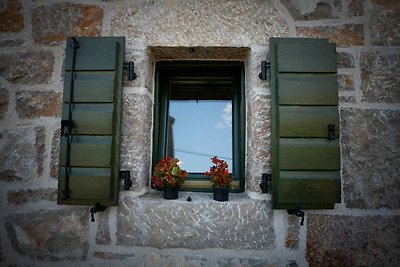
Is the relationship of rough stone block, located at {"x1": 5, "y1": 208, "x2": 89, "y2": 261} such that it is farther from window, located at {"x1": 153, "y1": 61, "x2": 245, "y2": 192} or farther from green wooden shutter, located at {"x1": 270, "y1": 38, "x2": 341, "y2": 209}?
green wooden shutter, located at {"x1": 270, "y1": 38, "x2": 341, "y2": 209}

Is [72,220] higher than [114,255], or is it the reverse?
[72,220]

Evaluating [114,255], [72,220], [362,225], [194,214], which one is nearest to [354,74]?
[362,225]

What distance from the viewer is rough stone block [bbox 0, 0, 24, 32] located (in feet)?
5.14

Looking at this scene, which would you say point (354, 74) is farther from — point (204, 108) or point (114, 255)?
point (114, 255)

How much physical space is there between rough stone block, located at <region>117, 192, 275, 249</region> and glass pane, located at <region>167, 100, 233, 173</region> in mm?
335

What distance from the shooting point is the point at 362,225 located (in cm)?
140

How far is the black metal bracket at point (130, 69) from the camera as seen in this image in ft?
4.80

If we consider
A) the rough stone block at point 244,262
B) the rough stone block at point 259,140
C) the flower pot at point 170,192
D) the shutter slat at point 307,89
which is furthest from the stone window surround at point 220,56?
the flower pot at point 170,192

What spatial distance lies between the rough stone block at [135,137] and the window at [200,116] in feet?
0.65

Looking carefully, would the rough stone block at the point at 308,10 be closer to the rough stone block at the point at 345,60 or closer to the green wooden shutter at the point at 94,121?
the rough stone block at the point at 345,60

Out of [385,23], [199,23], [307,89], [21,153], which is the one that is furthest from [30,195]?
[385,23]

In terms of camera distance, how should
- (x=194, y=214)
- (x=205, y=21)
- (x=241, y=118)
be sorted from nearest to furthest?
(x=194, y=214) → (x=205, y=21) → (x=241, y=118)

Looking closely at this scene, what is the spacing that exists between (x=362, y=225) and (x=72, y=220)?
5.58ft

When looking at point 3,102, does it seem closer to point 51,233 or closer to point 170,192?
point 51,233
